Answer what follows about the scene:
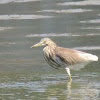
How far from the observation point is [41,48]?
16.4m

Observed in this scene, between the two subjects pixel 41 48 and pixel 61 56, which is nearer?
pixel 61 56

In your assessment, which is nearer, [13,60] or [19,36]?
[13,60]

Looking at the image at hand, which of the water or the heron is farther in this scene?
the heron

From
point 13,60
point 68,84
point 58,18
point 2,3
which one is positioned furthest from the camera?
point 2,3

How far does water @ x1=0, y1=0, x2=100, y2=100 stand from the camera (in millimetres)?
10123

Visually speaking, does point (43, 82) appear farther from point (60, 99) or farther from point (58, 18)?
point (58, 18)

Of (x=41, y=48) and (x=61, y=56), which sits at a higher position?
(x=61, y=56)

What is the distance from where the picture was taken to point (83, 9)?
22.1 meters

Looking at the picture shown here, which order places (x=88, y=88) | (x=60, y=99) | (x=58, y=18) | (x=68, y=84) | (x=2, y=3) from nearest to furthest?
(x=60, y=99)
(x=88, y=88)
(x=68, y=84)
(x=58, y=18)
(x=2, y=3)

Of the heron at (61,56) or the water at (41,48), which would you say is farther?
the heron at (61,56)

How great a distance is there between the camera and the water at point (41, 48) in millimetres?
10123

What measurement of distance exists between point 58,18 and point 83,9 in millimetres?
1700

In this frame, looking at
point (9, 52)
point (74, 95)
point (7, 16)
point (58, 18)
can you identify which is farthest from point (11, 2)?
point (74, 95)

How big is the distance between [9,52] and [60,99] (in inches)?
273
